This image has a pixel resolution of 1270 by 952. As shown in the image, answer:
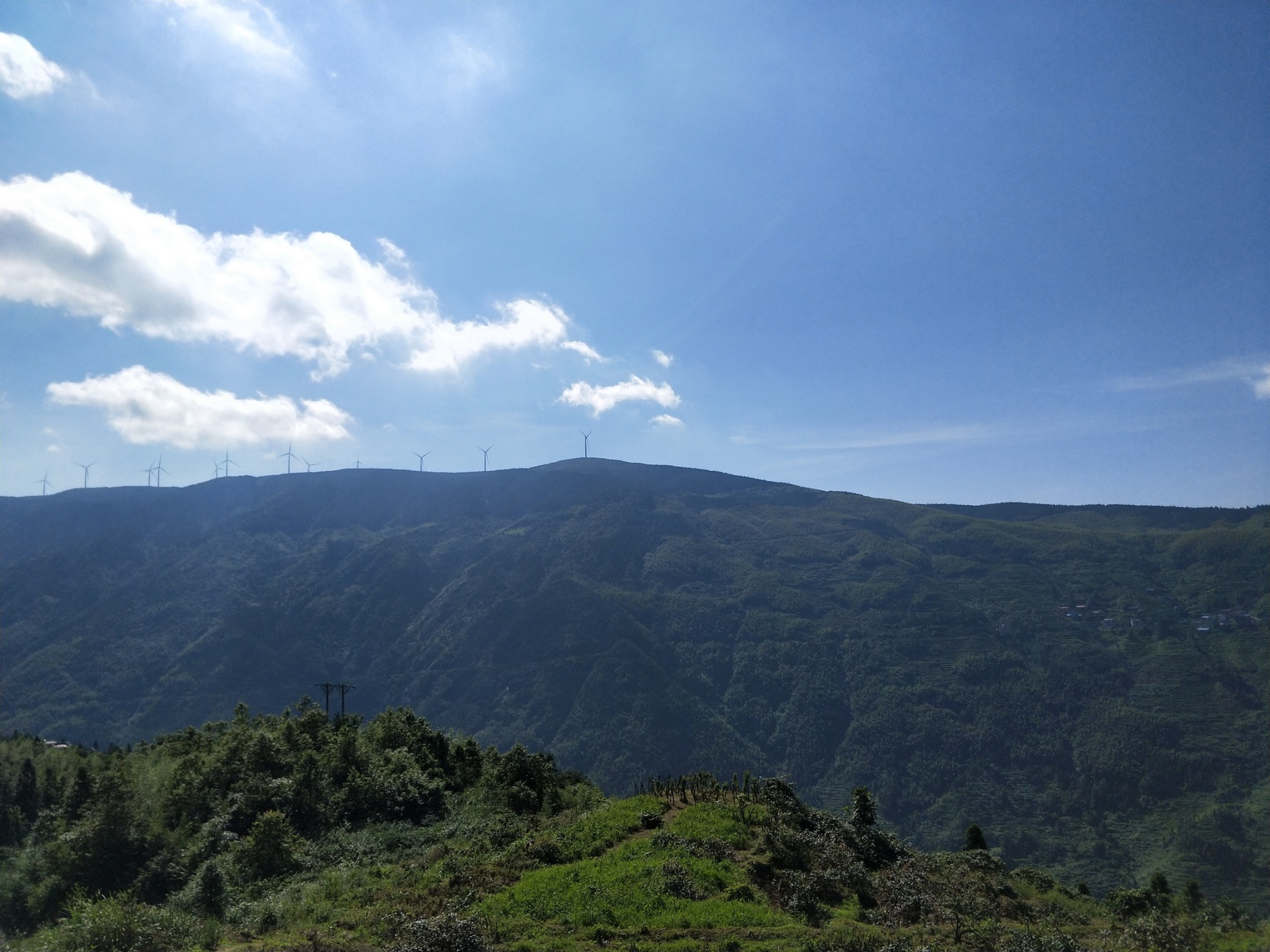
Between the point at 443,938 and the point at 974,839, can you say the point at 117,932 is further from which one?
the point at 974,839

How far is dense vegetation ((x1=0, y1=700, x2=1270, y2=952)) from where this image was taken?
1855cm

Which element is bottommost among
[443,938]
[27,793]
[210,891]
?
[27,793]

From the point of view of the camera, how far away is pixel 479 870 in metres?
23.6

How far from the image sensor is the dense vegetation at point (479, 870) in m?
18.5

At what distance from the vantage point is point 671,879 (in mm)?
21328

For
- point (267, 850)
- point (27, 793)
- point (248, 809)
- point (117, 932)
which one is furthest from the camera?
point (27, 793)

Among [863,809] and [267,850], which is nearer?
[863,809]

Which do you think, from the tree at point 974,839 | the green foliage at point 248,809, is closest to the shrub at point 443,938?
the green foliage at point 248,809

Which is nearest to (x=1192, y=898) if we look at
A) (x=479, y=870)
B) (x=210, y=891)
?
(x=479, y=870)

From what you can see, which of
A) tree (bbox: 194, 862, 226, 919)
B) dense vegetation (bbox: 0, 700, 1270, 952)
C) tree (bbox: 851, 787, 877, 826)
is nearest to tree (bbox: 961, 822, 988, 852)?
dense vegetation (bbox: 0, 700, 1270, 952)

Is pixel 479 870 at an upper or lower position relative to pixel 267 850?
upper

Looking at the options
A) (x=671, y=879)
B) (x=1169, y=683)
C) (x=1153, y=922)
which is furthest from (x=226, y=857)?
(x=1169, y=683)

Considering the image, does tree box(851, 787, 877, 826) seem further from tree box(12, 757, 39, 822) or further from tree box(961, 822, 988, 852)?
tree box(12, 757, 39, 822)

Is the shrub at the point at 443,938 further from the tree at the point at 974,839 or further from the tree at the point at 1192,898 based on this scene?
the tree at the point at 974,839
